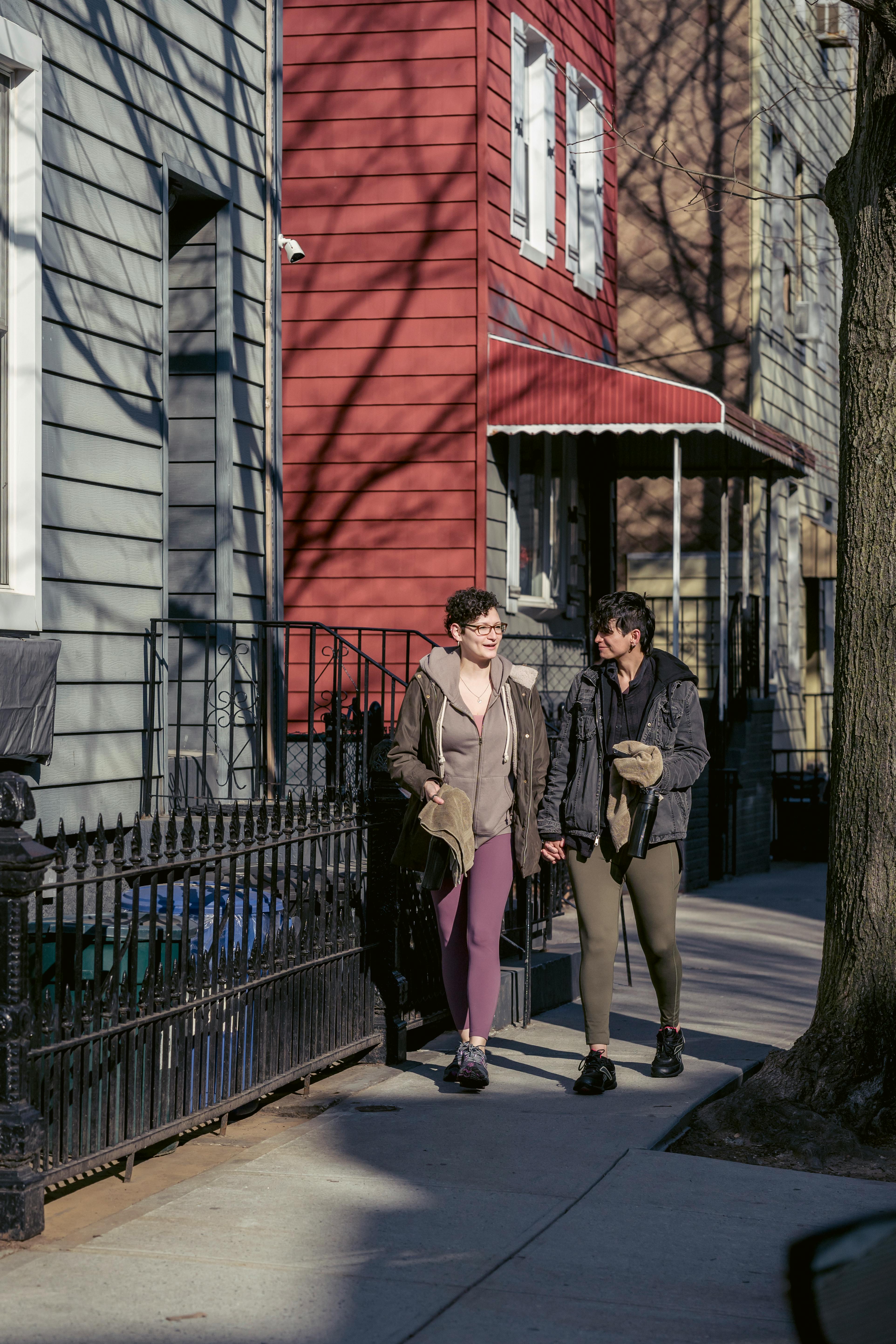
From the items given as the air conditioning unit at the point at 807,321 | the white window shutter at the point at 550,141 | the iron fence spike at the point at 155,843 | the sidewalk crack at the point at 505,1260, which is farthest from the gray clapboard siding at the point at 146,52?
the air conditioning unit at the point at 807,321

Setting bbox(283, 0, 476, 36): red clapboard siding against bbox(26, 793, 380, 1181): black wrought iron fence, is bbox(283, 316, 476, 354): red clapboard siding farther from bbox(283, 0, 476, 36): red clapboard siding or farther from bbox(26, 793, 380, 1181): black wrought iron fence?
bbox(26, 793, 380, 1181): black wrought iron fence

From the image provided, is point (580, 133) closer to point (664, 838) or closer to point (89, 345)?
point (89, 345)

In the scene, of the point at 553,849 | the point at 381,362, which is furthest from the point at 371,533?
the point at 553,849

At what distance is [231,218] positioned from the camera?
31.8 ft

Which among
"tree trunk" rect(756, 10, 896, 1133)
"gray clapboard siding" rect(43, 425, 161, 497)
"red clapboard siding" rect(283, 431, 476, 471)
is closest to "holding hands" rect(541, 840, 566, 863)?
"tree trunk" rect(756, 10, 896, 1133)

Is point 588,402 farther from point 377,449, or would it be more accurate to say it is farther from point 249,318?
point 249,318

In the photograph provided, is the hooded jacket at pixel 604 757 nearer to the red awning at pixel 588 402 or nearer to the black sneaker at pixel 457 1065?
the black sneaker at pixel 457 1065

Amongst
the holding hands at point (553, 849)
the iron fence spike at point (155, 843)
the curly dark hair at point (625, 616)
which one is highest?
the curly dark hair at point (625, 616)

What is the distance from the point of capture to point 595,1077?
250 inches

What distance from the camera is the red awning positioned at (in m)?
12.5

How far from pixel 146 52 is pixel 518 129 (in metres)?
5.95

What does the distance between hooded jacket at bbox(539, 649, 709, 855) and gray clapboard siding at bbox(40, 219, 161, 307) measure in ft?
10.8

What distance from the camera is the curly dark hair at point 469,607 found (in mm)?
6555

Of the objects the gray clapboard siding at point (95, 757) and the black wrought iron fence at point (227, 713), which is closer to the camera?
the gray clapboard siding at point (95, 757)
